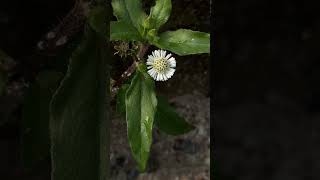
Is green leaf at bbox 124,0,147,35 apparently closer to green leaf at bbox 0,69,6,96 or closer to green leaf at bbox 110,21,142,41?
green leaf at bbox 110,21,142,41

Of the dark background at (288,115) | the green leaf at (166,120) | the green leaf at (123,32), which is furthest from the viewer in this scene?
the dark background at (288,115)

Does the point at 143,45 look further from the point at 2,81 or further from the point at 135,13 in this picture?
the point at 2,81

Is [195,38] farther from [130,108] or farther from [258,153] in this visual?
[258,153]

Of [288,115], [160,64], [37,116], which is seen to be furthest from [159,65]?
[288,115]

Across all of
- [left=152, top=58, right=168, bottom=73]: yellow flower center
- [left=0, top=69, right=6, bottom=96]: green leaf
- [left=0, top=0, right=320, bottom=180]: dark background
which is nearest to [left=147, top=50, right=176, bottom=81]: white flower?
[left=152, top=58, right=168, bottom=73]: yellow flower center

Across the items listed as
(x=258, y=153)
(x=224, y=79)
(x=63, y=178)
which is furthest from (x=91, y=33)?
(x=258, y=153)

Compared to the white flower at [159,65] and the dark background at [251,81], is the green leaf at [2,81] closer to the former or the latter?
the dark background at [251,81]

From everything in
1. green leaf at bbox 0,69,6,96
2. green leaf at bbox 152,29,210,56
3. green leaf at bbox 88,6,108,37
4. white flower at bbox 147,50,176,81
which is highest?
green leaf at bbox 88,6,108,37

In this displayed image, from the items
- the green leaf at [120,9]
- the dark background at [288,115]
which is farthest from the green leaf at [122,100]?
the dark background at [288,115]
